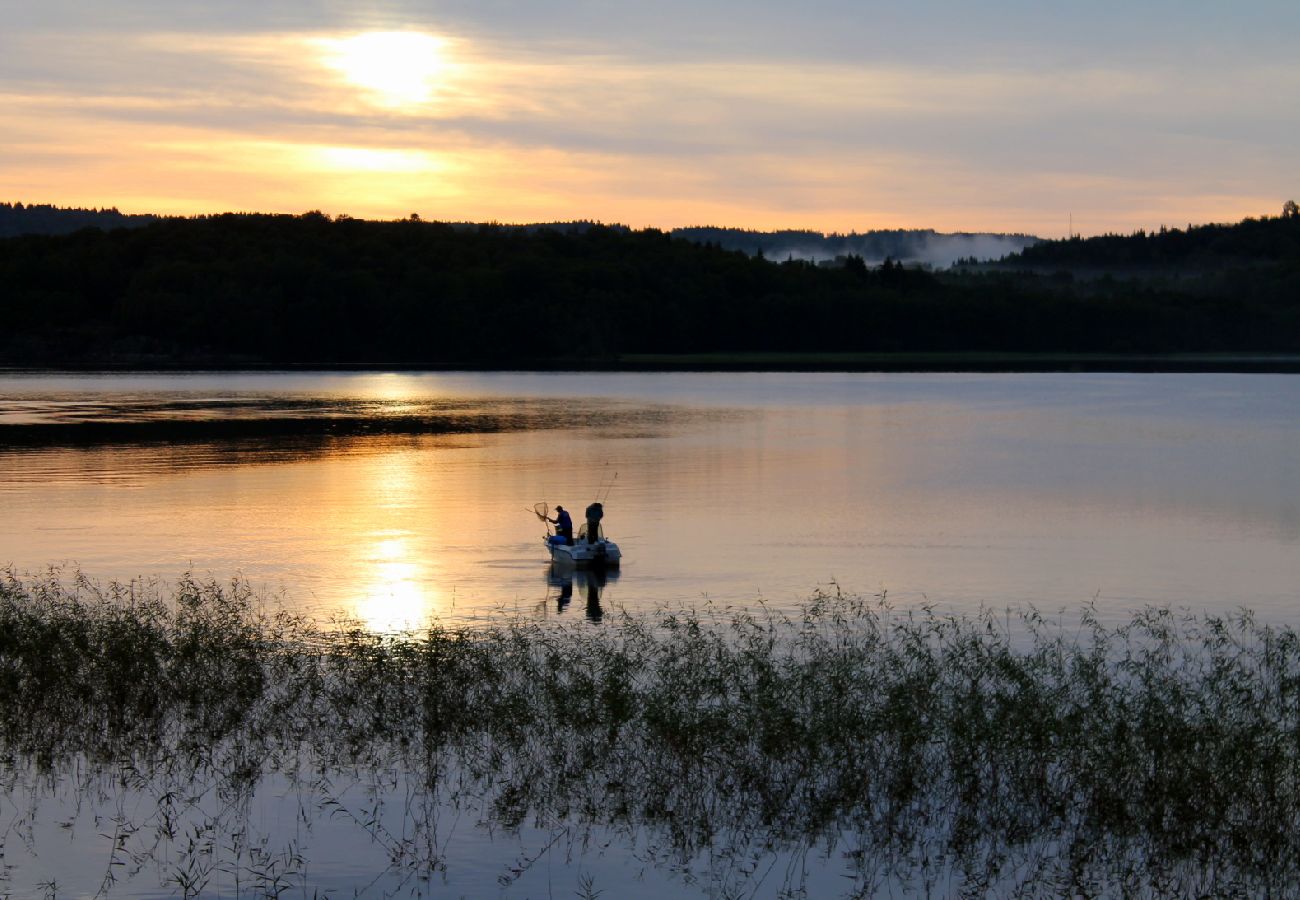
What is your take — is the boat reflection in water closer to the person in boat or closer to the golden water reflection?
the person in boat

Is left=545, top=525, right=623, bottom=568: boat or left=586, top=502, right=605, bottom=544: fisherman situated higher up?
left=586, top=502, right=605, bottom=544: fisherman

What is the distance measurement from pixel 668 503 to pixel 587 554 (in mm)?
14850

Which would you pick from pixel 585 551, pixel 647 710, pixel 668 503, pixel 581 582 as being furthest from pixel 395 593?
pixel 668 503

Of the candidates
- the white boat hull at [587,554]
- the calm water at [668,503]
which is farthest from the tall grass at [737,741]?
the white boat hull at [587,554]

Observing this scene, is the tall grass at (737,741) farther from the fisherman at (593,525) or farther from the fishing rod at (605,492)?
the fishing rod at (605,492)

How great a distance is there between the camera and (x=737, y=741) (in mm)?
16188

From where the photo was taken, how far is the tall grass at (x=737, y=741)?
1391cm

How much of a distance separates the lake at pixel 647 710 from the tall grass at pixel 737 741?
5 centimetres

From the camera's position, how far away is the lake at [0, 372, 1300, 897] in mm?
13672

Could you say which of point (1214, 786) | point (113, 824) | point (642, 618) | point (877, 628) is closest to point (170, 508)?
point (642, 618)

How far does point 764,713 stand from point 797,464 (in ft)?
152

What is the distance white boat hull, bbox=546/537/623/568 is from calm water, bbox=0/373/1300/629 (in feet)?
1.88

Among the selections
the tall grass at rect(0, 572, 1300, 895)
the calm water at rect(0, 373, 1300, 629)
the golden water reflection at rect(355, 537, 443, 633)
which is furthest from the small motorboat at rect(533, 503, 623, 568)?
the tall grass at rect(0, 572, 1300, 895)

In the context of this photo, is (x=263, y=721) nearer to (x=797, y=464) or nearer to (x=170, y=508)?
(x=170, y=508)
